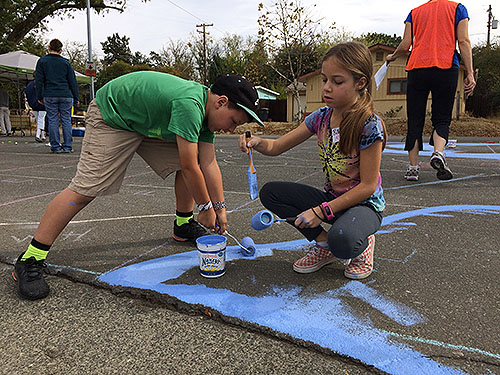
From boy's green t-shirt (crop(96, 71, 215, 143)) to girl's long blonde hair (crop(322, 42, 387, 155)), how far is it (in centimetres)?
72

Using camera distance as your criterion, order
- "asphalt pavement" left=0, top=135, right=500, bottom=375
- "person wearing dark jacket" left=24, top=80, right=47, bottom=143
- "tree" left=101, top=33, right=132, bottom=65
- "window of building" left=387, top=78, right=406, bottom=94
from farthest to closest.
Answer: "tree" left=101, top=33, right=132, bottom=65 < "window of building" left=387, top=78, right=406, bottom=94 < "person wearing dark jacket" left=24, top=80, right=47, bottom=143 < "asphalt pavement" left=0, top=135, right=500, bottom=375

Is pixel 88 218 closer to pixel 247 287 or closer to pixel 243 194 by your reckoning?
pixel 243 194

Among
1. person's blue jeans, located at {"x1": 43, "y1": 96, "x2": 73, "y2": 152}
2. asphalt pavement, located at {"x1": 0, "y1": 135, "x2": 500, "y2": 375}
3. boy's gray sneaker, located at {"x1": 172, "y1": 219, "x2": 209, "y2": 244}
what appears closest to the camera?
asphalt pavement, located at {"x1": 0, "y1": 135, "x2": 500, "y2": 375}

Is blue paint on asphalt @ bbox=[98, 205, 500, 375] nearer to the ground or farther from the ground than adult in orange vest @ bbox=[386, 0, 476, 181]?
nearer to the ground

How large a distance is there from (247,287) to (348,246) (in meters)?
0.54

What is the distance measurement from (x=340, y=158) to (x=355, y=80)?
0.42 metres

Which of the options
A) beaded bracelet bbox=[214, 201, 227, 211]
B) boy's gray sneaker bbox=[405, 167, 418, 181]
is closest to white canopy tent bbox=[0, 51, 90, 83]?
boy's gray sneaker bbox=[405, 167, 418, 181]

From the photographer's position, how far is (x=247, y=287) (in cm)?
205

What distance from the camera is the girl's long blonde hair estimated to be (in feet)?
6.63

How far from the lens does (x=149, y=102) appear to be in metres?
2.19

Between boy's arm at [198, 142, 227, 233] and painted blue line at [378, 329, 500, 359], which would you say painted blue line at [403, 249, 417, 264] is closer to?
painted blue line at [378, 329, 500, 359]

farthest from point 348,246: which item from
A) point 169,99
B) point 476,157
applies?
point 476,157

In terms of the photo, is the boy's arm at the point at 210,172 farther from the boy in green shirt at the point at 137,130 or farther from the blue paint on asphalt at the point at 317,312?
the blue paint on asphalt at the point at 317,312

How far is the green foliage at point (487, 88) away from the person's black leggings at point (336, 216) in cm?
2792
